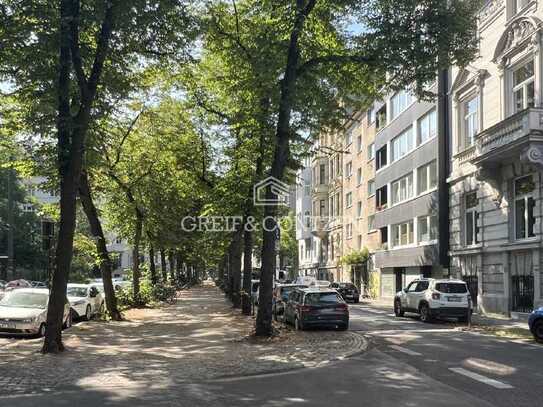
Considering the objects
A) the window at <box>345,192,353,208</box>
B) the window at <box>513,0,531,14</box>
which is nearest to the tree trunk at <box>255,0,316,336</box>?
the window at <box>513,0,531,14</box>

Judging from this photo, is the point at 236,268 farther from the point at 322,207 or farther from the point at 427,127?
the point at 322,207

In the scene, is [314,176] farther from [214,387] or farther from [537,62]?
[214,387]

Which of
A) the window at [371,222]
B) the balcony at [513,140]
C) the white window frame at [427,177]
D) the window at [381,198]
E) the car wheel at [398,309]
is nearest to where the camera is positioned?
the balcony at [513,140]

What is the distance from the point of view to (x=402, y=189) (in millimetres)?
42844

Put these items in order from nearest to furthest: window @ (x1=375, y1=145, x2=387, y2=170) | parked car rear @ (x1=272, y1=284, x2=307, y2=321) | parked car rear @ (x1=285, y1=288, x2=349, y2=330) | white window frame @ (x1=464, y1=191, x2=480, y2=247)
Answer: parked car rear @ (x1=285, y1=288, x2=349, y2=330), parked car rear @ (x1=272, y1=284, x2=307, y2=321), white window frame @ (x1=464, y1=191, x2=480, y2=247), window @ (x1=375, y1=145, x2=387, y2=170)

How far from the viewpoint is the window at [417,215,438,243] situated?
35.6m

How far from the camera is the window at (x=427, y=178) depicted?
119 feet

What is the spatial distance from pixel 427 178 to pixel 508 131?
41.8 ft

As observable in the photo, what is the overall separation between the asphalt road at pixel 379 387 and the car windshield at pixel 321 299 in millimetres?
5704

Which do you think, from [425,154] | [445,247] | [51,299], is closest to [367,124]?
[425,154]

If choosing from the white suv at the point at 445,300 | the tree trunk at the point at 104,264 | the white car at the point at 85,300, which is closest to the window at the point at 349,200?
the white suv at the point at 445,300

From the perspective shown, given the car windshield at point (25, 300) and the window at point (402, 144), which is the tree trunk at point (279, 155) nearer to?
the car windshield at point (25, 300)

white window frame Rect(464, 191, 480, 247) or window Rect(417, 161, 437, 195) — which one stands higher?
window Rect(417, 161, 437, 195)

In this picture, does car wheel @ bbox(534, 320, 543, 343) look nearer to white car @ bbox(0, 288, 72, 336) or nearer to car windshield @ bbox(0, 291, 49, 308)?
white car @ bbox(0, 288, 72, 336)
